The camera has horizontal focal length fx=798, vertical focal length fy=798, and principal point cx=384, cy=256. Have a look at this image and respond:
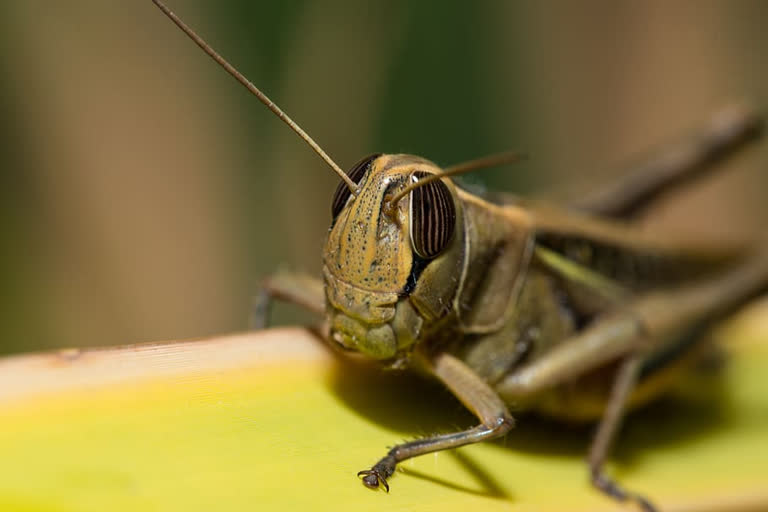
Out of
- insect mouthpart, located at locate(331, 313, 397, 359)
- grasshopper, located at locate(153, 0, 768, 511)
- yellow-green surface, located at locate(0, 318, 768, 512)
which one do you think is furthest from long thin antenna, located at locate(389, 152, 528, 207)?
yellow-green surface, located at locate(0, 318, 768, 512)

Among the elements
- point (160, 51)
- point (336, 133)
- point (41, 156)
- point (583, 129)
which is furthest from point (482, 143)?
point (41, 156)

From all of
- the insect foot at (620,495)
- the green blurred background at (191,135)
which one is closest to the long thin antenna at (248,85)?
the green blurred background at (191,135)

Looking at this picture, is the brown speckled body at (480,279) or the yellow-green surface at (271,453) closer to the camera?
the yellow-green surface at (271,453)

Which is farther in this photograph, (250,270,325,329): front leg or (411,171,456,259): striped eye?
(250,270,325,329): front leg

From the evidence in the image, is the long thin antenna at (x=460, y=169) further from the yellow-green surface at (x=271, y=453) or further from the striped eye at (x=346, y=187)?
the yellow-green surface at (x=271, y=453)

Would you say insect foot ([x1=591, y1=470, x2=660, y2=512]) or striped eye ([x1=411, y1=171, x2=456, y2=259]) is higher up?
striped eye ([x1=411, y1=171, x2=456, y2=259])

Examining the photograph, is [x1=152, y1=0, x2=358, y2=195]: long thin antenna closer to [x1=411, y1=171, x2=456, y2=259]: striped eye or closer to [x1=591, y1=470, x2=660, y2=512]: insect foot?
[x1=411, y1=171, x2=456, y2=259]: striped eye

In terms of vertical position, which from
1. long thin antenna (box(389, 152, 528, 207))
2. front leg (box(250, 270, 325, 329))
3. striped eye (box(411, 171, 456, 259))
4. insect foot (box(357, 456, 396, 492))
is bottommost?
insect foot (box(357, 456, 396, 492))

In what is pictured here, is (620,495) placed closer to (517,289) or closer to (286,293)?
(517,289)
